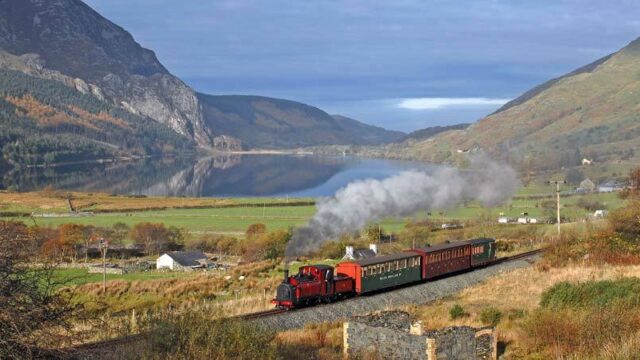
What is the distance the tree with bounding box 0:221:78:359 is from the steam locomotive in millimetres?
20260

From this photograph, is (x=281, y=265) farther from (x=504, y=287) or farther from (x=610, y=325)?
(x=610, y=325)

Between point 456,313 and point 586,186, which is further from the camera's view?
point 586,186

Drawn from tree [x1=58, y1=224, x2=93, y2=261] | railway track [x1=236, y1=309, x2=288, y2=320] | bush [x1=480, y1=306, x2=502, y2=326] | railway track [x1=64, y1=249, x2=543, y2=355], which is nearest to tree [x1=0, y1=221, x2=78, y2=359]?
railway track [x1=64, y1=249, x2=543, y2=355]

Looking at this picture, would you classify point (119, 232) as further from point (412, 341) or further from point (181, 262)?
point (412, 341)

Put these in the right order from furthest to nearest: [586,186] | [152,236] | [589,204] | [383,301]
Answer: [586,186], [589,204], [152,236], [383,301]

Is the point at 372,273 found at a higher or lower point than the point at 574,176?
lower

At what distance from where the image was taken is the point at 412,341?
2447 centimetres

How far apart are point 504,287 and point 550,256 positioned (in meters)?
11.9

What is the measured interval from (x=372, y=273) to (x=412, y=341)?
15.6 meters

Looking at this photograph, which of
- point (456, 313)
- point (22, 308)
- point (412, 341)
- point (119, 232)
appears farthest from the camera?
point (119, 232)

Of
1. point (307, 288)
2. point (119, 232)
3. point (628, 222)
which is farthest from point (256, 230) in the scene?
point (307, 288)

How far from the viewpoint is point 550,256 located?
173 feet

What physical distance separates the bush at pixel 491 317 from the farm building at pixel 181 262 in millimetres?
52039

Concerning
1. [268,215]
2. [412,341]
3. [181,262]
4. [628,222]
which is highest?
[628,222]
